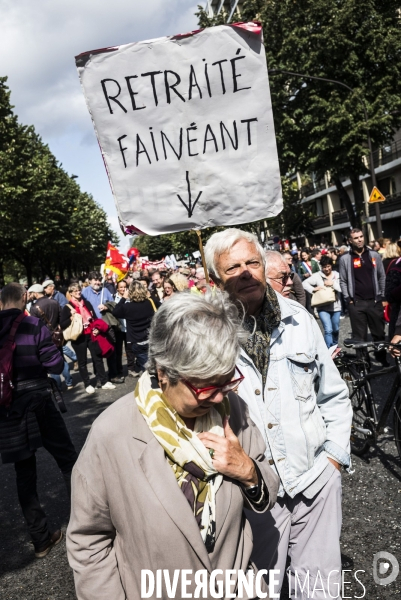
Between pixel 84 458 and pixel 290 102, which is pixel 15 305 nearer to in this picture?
pixel 84 458

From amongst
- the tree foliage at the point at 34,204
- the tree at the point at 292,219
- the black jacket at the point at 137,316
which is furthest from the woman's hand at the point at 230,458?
the tree at the point at 292,219

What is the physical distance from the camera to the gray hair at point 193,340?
5.46 ft

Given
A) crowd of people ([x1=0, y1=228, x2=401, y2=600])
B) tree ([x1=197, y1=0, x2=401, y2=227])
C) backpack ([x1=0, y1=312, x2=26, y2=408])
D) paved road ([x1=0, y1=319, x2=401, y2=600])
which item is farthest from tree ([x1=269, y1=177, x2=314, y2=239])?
crowd of people ([x1=0, y1=228, x2=401, y2=600])

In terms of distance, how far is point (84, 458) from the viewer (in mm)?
1755

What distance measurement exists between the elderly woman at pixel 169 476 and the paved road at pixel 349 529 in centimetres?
182

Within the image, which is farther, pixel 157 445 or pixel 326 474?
pixel 326 474

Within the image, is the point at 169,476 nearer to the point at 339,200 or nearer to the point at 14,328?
the point at 14,328

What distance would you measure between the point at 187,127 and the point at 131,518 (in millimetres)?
2052

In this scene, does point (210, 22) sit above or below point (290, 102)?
above

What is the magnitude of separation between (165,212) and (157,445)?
1.66m

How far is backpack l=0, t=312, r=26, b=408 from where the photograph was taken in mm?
3697

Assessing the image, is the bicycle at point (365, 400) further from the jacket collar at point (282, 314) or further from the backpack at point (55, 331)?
the backpack at point (55, 331)

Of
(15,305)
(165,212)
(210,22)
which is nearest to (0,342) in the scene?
(15,305)

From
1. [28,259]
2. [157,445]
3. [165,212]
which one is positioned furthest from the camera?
[28,259]
